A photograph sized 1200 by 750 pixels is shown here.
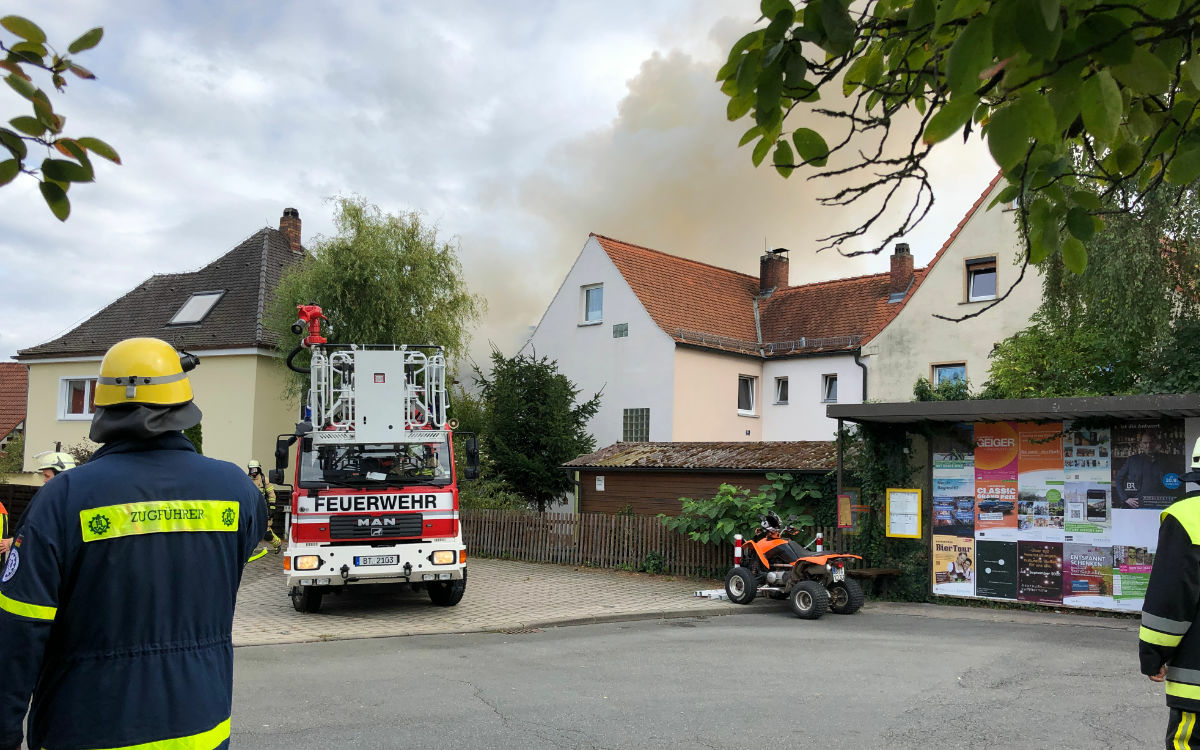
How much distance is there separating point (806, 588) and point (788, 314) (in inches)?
811

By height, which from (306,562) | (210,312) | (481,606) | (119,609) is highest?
(210,312)

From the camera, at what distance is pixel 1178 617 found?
12.0 feet

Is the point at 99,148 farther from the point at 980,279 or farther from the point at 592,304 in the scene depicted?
the point at 592,304

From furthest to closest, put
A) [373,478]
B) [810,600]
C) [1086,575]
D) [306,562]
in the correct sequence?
[1086,575], [810,600], [373,478], [306,562]

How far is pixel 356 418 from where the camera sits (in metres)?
12.5

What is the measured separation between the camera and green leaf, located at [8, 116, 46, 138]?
2336 millimetres

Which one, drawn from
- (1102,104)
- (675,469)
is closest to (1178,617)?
(1102,104)

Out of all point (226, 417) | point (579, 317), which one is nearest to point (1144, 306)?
point (579, 317)

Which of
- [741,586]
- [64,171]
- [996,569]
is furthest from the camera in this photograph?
[996,569]

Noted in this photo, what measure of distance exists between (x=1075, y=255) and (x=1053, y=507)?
12.3 m

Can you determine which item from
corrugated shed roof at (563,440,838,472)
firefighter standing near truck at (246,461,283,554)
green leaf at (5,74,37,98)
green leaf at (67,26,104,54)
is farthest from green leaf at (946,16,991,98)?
firefighter standing near truck at (246,461,283,554)

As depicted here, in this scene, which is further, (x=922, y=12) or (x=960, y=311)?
(x=960, y=311)

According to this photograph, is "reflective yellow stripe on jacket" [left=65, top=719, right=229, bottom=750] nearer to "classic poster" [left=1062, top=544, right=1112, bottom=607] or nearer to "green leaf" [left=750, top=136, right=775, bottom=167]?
"green leaf" [left=750, top=136, right=775, bottom=167]

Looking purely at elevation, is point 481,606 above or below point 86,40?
below
